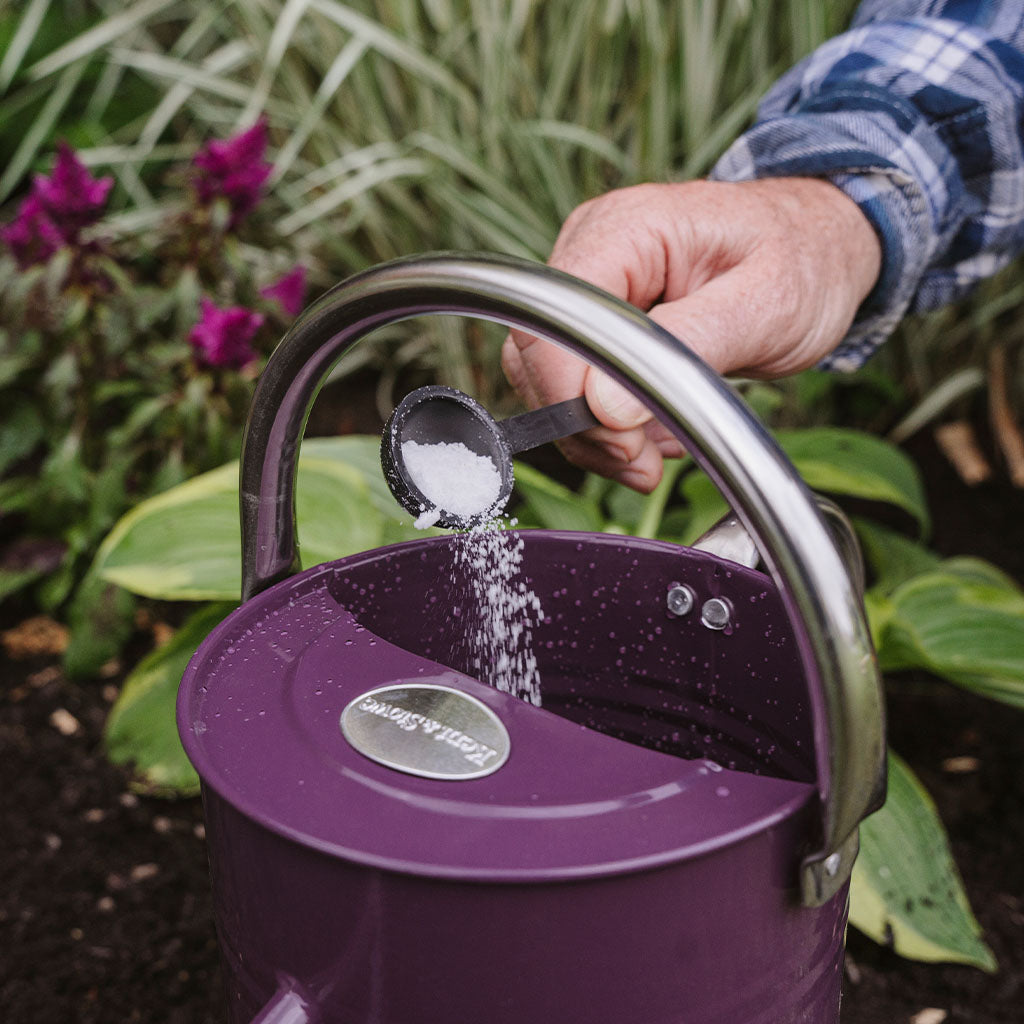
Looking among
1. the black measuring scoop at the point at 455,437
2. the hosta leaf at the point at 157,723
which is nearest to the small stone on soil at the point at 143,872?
the hosta leaf at the point at 157,723

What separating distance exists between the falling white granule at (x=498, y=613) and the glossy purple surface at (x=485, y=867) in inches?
4.9

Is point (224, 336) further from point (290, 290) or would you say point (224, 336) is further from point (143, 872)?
point (143, 872)

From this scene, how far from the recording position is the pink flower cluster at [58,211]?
1.72 meters

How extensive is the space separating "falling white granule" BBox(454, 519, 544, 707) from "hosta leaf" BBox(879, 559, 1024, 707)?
676 millimetres

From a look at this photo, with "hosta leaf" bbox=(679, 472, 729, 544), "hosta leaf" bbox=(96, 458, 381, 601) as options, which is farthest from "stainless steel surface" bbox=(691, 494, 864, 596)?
"hosta leaf" bbox=(679, 472, 729, 544)

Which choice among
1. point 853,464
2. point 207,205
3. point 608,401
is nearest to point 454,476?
point 608,401

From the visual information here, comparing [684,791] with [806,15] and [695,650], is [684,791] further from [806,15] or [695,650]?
[806,15]

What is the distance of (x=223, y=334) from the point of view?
5.43 ft

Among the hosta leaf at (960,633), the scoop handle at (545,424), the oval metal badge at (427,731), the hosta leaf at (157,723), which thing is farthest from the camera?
the hosta leaf at (157,723)

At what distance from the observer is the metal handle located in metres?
0.47

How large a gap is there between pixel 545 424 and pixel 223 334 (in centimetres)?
107

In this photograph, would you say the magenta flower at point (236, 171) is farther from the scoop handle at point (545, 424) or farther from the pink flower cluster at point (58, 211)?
the scoop handle at point (545, 424)

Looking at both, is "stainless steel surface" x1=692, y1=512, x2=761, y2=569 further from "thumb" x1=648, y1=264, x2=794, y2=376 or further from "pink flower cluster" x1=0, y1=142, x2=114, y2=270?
"pink flower cluster" x1=0, y1=142, x2=114, y2=270

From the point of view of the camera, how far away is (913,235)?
122 centimetres
